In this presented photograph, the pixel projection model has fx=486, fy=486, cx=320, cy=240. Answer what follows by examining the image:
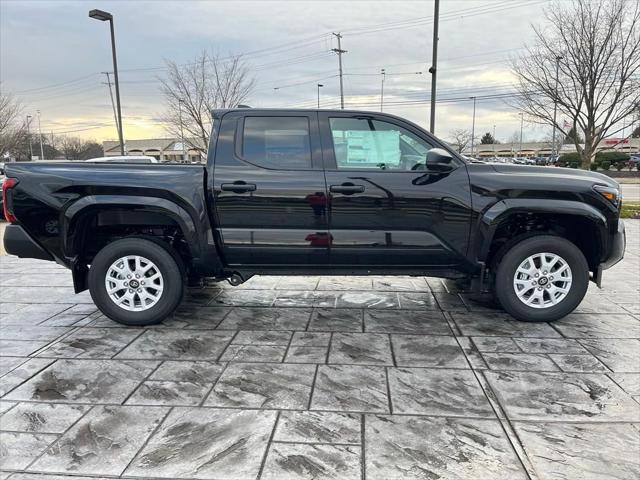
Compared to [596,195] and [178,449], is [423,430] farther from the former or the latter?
[596,195]

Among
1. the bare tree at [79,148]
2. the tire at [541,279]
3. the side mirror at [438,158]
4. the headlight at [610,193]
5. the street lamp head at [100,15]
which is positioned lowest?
the tire at [541,279]

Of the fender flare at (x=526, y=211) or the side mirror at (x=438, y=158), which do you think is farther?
the fender flare at (x=526, y=211)

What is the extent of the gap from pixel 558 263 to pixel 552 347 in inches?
34.2

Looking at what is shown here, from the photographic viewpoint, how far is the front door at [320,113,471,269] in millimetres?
4301

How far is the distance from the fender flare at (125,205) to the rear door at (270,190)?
0.26 metres

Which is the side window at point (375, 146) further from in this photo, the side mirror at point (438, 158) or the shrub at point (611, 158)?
the shrub at point (611, 158)

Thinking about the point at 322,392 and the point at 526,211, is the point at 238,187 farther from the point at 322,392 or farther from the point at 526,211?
the point at 526,211

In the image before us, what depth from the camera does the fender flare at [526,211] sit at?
4277 mm

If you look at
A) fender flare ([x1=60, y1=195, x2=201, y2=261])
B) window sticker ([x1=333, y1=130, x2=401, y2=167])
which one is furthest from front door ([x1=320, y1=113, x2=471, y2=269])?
fender flare ([x1=60, y1=195, x2=201, y2=261])

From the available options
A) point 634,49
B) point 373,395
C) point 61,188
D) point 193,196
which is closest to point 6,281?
point 61,188

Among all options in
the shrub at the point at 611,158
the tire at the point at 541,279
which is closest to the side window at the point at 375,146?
the tire at the point at 541,279

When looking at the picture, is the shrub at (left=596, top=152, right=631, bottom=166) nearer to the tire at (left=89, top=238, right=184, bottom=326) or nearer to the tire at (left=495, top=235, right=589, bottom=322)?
the tire at (left=495, top=235, right=589, bottom=322)

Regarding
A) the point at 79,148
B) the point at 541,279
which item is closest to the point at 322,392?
the point at 541,279

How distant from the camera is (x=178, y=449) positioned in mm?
2629
